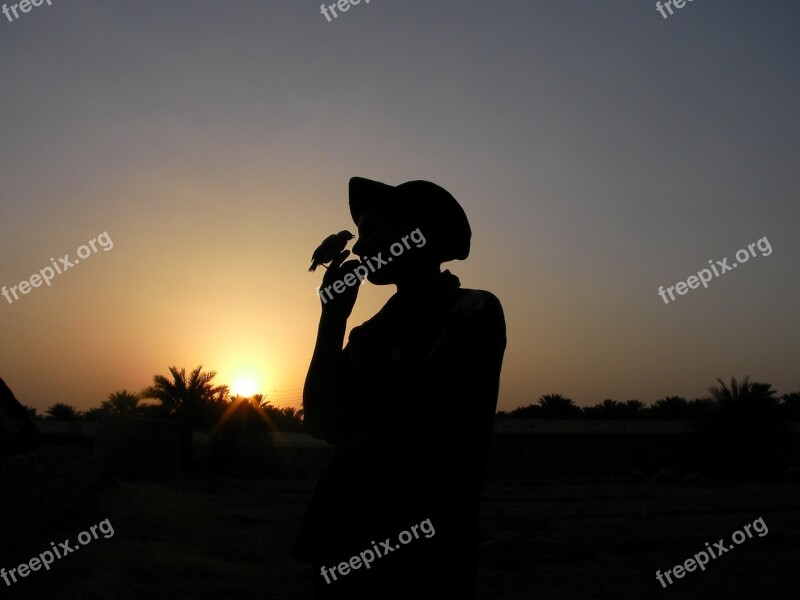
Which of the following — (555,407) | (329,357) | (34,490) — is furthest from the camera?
(555,407)

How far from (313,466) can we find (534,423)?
48.0 feet

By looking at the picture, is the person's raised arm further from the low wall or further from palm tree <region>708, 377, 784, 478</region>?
palm tree <region>708, 377, 784, 478</region>

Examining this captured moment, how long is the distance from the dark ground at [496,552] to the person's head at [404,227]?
24.9ft

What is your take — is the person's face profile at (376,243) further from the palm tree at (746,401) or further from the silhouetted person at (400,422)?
the palm tree at (746,401)

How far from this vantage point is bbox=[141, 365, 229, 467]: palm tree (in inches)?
1425

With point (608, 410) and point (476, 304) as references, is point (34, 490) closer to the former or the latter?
point (476, 304)

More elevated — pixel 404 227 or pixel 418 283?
pixel 404 227

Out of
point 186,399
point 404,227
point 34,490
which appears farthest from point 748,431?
point 404,227

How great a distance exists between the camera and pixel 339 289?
1.65 m

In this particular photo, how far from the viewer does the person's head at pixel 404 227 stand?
1749mm

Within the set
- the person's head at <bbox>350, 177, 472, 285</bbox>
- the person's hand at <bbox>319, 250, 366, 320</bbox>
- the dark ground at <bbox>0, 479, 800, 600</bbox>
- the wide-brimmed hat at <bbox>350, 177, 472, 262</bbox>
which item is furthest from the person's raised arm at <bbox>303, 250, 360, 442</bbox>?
the dark ground at <bbox>0, 479, 800, 600</bbox>

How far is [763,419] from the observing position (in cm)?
4269

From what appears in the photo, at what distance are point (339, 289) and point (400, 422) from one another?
348 millimetres

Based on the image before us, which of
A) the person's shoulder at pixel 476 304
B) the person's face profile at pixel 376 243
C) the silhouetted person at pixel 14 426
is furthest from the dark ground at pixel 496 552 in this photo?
the person's shoulder at pixel 476 304
